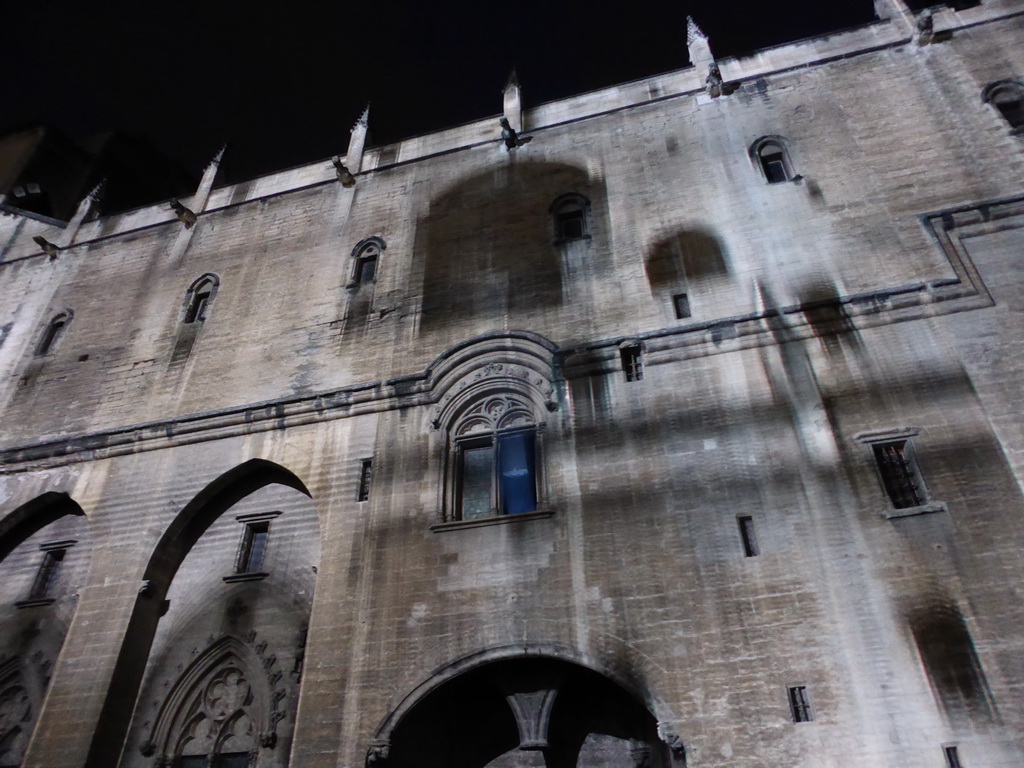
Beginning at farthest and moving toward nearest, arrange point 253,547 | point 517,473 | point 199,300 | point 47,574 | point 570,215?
point 199,300, point 570,215, point 47,574, point 253,547, point 517,473

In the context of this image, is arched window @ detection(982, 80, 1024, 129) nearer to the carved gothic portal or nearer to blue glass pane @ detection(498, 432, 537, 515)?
blue glass pane @ detection(498, 432, 537, 515)

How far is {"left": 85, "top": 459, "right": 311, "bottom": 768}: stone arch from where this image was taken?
38.7ft

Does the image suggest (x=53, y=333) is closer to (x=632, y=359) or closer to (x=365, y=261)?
(x=365, y=261)

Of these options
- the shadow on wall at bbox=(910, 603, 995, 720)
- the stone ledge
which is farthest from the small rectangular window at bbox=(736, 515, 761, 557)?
the stone ledge

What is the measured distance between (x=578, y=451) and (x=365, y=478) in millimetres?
3603

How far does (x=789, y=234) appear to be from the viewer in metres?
13.0

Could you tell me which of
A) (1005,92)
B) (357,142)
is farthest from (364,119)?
(1005,92)

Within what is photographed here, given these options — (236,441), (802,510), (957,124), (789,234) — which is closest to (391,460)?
(236,441)

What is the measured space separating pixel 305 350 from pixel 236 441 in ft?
7.09

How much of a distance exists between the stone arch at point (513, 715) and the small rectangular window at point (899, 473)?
14.2 feet

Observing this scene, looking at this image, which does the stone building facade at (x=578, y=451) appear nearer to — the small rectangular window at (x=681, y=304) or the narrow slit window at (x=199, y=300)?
the small rectangular window at (x=681, y=304)

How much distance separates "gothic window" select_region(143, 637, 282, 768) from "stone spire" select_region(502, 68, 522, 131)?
11961 mm

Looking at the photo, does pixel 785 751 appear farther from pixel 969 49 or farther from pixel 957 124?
pixel 969 49

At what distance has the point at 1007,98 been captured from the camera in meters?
13.8
